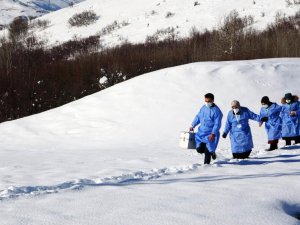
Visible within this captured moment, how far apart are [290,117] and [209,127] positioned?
3626 millimetres

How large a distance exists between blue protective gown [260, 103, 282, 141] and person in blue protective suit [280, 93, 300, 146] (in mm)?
461

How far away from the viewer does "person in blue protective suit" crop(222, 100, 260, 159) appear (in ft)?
31.7

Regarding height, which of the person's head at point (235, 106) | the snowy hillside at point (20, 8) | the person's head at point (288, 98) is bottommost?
the person's head at point (235, 106)

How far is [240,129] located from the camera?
9.68 meters

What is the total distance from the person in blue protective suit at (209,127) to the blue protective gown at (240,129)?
44 cm

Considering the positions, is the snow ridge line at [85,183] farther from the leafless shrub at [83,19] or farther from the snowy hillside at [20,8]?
the snowy hillside at [20,8]

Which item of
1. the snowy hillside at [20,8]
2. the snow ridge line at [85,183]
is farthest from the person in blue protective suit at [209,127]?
the snowy hillside at [20,8]

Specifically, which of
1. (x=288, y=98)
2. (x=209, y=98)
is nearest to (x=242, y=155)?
(x=209, y=98)

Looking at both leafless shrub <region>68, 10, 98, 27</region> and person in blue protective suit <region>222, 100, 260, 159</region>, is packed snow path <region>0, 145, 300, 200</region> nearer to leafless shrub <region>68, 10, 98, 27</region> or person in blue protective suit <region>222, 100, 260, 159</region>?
person in blue protective suit <region>222, 100, 260, 159</region>

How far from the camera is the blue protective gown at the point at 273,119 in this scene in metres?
11.5

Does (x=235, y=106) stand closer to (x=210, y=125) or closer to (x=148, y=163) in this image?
(x=210, y=125)

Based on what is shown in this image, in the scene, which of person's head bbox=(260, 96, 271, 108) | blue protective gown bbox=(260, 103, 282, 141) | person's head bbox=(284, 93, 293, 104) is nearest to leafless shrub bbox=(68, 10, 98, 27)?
person's head bbox=(284, 93, 293, 104)

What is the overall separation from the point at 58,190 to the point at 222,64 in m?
16.1

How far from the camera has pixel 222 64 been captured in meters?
21.5
